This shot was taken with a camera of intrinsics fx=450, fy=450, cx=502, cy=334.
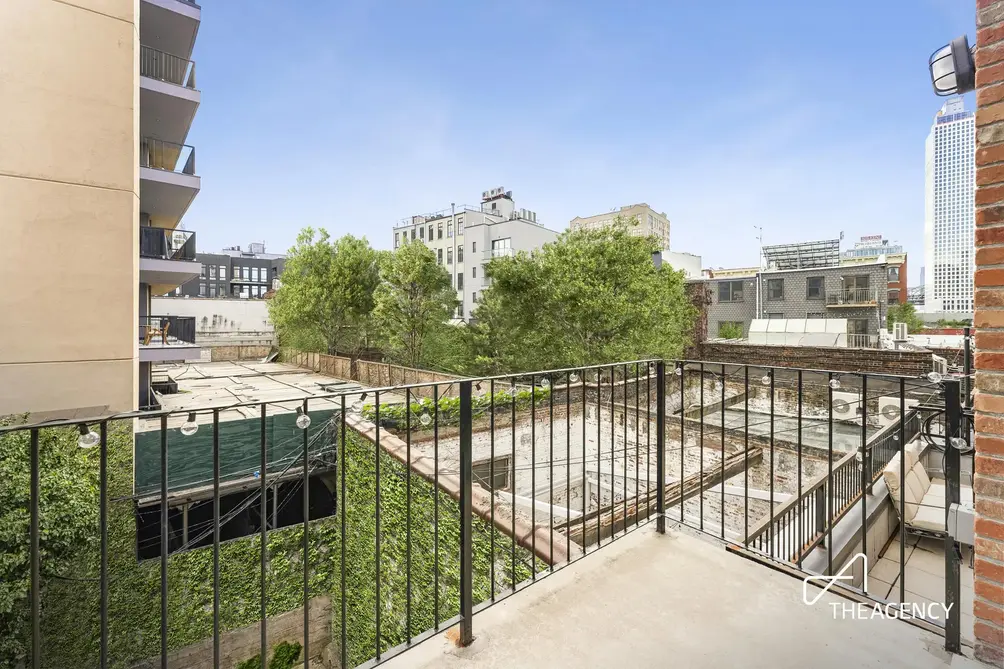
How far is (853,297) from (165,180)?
81.8 ft

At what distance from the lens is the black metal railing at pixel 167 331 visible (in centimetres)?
970

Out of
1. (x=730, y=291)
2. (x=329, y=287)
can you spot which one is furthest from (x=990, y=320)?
(x=730, y=291)

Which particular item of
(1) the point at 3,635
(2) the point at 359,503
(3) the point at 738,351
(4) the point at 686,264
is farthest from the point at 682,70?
(1) the point at 3,635

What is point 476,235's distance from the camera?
2955 cm

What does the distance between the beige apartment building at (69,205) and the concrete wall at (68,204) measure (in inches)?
0.6

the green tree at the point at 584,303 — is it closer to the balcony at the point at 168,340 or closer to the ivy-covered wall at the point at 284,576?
the ivy-covered wall at the point at 284,576

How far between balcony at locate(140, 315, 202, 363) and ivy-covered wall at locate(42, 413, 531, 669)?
2.93 metres

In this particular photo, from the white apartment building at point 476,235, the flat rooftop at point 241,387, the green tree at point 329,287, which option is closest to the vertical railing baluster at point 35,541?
the flat rooftop at point 241,387

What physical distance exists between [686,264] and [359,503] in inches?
1062

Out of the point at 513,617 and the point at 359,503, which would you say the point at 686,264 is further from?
the point at 513,617

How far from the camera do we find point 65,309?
23.6ft

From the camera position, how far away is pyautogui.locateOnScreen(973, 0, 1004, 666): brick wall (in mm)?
1520

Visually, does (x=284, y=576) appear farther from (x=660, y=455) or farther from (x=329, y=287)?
(x=329, y=287)

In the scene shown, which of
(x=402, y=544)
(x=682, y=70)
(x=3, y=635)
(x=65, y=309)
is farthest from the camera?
(x=682, y=70)
